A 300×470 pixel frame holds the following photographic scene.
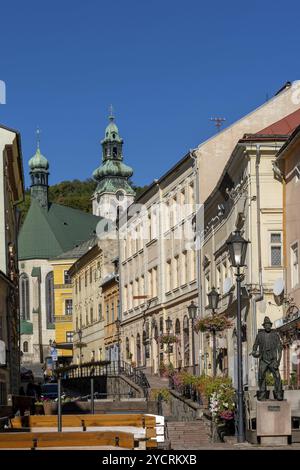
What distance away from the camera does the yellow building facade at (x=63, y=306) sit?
109 meters

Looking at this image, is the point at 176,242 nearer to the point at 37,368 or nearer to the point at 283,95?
the point at 283,95

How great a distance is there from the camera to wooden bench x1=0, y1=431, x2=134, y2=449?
47.4 ft

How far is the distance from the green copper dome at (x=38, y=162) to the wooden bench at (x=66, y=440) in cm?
14265

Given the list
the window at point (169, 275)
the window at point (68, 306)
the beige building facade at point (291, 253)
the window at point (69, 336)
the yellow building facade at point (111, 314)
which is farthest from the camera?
the window at point (68, 306)

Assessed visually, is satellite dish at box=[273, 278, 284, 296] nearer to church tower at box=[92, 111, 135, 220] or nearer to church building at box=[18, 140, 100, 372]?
church building at box=[18, 140, 100, 372]

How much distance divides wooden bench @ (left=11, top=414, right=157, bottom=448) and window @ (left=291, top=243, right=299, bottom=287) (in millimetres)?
Answer: 12826

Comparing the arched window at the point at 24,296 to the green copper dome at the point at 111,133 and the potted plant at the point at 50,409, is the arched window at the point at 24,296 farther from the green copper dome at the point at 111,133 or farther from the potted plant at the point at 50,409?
the potted plant at the point at 50,409


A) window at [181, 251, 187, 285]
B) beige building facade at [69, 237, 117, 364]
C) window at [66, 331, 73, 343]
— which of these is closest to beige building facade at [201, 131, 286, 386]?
window at [181, 251, 187, 285]

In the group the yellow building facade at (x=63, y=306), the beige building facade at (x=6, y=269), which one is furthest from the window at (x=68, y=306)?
the beige building facade at (x=6, y=269)

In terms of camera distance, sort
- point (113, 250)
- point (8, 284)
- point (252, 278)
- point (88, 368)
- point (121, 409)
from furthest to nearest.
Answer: point (113, 250) → point (88, 368) → point (8, 284) → point (121, 409) → point (252, 278)

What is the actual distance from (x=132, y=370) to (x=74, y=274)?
41860 millimetres

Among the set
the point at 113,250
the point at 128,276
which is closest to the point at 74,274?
the point at 113,250

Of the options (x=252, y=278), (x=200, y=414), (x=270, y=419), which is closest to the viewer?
(x=270, y=419)

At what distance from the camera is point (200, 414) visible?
32188 millimetres
